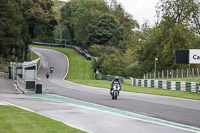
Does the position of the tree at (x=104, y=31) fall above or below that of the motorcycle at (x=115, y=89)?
above

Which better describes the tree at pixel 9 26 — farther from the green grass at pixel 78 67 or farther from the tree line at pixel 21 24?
the green grass at pixel 78 67

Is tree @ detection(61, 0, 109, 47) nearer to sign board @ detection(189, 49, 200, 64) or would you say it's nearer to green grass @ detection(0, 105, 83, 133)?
sign board @ detection(189, 49, 200, 64)

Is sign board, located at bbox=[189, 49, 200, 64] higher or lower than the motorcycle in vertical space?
higher

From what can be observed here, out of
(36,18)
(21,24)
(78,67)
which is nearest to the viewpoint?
(21,24)

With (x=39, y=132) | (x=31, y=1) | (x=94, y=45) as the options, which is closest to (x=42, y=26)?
(x=31, y=1)

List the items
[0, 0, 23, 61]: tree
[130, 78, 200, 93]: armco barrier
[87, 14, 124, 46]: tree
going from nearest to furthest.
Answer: [130, 78, 200, 93]: armco barrier < [0, 0, 23, 61]: tree < [87, 14, 124, 46]: tree

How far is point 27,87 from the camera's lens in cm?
3578

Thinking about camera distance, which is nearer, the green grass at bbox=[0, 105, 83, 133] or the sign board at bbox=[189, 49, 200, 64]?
the green grass at bbox=[0, 105, 83, 133]

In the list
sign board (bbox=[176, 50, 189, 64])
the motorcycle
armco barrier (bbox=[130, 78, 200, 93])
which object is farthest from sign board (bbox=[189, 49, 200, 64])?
the motorcycle

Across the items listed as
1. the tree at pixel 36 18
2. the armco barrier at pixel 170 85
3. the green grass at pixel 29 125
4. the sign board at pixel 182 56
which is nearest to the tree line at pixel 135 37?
the tree at pixel 36 18

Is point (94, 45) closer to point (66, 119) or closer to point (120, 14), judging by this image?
point (120, 14)

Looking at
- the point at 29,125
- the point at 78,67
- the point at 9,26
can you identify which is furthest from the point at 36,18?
the point at 29,125

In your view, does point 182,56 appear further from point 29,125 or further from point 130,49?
A: point 130,49

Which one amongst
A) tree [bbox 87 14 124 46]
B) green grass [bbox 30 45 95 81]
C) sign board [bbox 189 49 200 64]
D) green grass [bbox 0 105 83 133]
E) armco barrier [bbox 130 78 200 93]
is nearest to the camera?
green grass [bbox 0 105 83 133]
